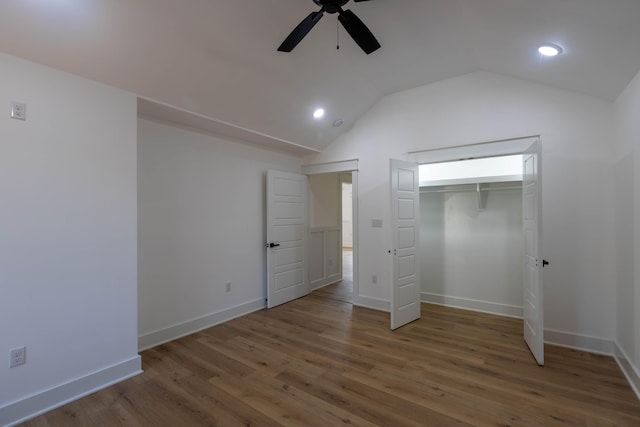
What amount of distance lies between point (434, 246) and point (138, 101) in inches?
173

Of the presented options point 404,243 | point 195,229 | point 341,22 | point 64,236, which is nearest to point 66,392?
point 64,236

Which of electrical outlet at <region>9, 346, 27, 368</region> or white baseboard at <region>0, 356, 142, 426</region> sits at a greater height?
electrical outlet at <region>9, 346, 27, 368</region>

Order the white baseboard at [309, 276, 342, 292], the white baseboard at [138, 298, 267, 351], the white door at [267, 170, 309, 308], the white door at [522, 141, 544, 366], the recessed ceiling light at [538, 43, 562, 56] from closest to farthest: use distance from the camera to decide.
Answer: the recessed ceiling light at [538, 43, 562, 56] → the white door at [522, 141, 544, 366] → the white baseboard at [138, 298, 267, 351] → the white door at [267, 170, 309, 308] → the white baseboard at [309, 276, 342, 292]

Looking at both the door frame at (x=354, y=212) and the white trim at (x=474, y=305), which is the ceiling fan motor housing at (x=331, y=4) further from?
the white trim at (x=474, y=305)

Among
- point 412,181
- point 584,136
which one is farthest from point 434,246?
point 584,136

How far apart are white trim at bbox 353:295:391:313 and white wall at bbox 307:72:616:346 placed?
6.27ft

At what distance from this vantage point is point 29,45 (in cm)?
209

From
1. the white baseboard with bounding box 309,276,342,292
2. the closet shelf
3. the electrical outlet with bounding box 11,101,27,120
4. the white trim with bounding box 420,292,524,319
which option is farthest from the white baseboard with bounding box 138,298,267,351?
the closet shelf

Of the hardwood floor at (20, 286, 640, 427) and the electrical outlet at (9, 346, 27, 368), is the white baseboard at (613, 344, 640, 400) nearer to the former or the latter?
the hardwood floor at (20, 286, 640, 427)

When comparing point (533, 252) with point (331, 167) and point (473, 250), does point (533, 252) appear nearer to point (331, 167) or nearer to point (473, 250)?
point (473, 250)

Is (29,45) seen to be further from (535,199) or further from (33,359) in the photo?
(535,199)

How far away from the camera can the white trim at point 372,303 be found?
14.5ft

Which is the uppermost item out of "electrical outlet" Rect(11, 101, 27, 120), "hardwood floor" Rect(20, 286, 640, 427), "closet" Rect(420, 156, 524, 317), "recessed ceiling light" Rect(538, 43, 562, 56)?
"recessed ceiling light" Rect(538, 43, 562, 56)

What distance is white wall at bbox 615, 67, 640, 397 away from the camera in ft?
8.09
